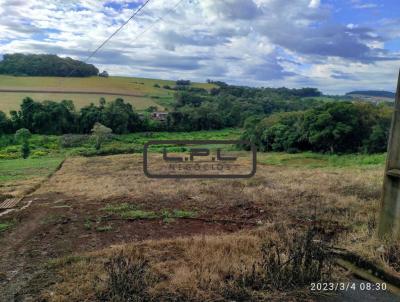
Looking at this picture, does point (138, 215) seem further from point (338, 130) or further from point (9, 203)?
point (338, 130)

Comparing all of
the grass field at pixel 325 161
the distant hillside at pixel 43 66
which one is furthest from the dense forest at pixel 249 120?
the distant hillside at pixel 43 66

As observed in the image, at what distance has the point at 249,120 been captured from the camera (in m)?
46.4

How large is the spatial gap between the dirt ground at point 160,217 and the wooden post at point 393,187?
0.40 m

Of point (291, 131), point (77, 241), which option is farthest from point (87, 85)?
point (77, 241)

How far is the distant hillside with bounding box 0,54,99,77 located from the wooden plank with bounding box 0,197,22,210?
1168 inches

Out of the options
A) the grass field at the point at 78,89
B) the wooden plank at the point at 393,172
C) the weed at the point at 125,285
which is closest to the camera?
the weed at the point at 125,285

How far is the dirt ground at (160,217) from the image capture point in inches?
196

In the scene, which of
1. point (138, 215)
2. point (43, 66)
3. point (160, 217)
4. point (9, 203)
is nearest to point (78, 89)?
point (43, 66)

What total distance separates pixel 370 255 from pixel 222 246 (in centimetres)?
172

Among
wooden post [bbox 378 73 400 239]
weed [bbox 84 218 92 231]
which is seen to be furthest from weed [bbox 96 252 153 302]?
weed [bbox 84 218 92 231]

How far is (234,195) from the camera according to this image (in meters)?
10.4

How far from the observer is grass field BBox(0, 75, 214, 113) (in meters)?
46.6

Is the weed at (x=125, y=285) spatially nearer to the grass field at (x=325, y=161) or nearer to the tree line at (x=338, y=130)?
the grass field at (x=325, y=161)

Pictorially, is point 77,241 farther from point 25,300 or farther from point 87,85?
point 87,85
